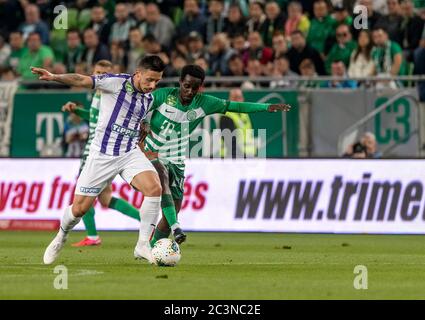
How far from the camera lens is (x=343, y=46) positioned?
79.6 feet

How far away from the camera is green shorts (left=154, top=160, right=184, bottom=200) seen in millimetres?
15688

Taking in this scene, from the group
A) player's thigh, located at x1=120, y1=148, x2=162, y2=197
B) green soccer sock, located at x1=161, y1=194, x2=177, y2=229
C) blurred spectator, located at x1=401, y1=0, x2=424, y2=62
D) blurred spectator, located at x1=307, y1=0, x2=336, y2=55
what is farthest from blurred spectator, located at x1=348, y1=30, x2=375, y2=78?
player's thigh, located at x1=120, y1=148, x2=162, y2=197

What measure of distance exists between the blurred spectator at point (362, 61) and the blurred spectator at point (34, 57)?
679cm

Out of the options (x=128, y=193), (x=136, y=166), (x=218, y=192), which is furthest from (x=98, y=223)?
(x=136, y=166)

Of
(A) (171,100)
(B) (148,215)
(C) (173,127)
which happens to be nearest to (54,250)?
(B) (148,215)

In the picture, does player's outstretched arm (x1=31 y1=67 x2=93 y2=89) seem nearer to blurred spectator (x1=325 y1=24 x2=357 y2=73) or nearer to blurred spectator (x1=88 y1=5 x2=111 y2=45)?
blurred spectator (x1=325 y1=24 x2=357 y2=73)

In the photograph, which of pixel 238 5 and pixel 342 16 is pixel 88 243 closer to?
pixel 342 16

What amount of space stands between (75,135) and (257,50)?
4.15 metres

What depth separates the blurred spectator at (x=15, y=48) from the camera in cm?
2737

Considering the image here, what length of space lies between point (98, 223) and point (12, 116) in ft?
14.8

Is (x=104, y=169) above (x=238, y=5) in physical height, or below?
below

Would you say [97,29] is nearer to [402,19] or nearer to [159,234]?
[402,19]

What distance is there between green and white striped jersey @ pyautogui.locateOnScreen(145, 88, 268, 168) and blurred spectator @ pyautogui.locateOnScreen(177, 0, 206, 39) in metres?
10.8

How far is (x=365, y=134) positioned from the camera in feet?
74.1
